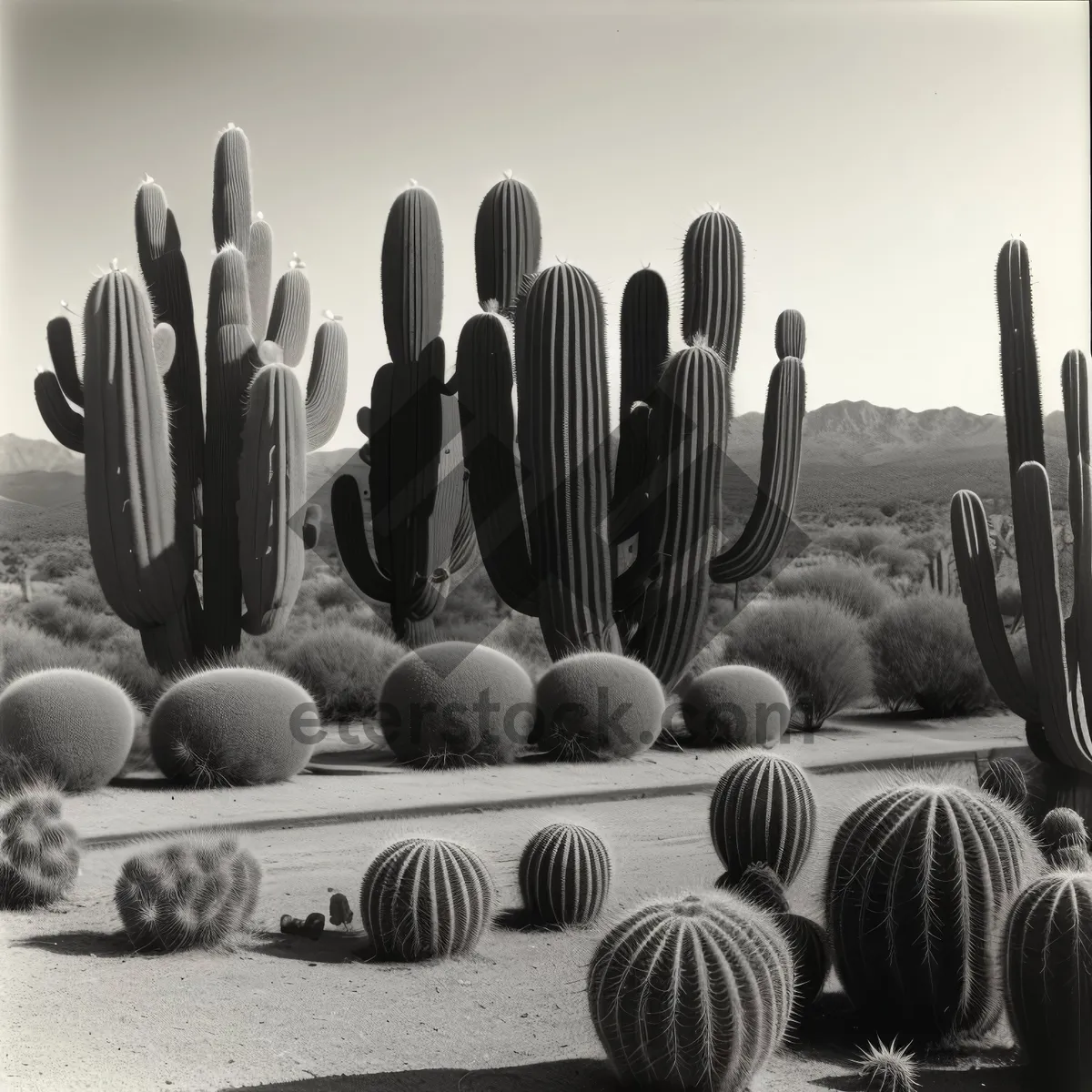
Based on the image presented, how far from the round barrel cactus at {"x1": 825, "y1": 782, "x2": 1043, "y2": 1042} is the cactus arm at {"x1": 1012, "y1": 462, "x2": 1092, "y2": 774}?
297cm

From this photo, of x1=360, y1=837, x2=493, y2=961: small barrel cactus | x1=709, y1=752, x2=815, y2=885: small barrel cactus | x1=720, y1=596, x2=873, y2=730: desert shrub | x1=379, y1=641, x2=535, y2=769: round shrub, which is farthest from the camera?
x1=720, y1=596, x2=873, y2=730: desert shrub

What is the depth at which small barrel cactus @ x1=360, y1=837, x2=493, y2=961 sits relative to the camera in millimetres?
5051

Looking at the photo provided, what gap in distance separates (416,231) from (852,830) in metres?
10.9

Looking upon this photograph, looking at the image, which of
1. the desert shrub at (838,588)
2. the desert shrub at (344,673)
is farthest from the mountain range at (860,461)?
the desert shrub at (344,673)

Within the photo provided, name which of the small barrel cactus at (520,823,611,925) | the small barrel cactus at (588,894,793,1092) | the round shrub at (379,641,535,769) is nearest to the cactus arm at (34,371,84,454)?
the round shrub at (379,641,535,769)

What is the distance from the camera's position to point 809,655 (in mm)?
13359

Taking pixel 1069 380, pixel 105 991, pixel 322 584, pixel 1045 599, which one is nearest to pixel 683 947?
pixel 105 991

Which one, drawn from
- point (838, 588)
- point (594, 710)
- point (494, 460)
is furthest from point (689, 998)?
point (838, 588)

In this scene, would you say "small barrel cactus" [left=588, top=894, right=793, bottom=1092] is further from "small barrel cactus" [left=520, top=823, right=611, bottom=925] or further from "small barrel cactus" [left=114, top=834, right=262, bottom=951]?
"small barrel cactus" [left=114, top=834, right=262, bottom=951]

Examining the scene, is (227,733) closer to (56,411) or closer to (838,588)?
(56,411)

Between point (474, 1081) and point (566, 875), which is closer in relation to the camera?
point (474, 1081)

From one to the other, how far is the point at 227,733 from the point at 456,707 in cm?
206

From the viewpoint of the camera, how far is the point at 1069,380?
6.97m

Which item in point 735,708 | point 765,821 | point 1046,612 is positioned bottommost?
point 735,708
